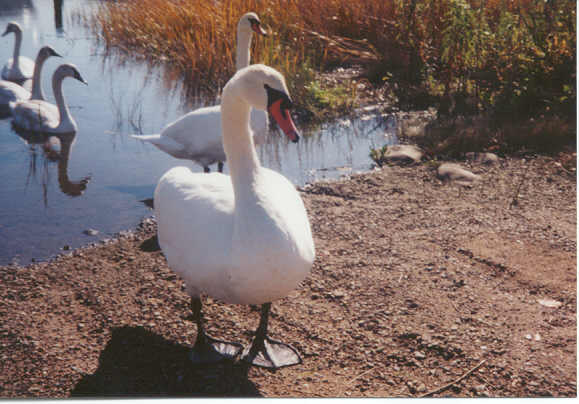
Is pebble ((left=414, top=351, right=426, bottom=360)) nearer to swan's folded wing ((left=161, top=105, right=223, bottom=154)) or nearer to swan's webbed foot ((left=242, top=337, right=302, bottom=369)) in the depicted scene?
swan's webbed foot ((left=242, top=337, right=302, bottom=369))

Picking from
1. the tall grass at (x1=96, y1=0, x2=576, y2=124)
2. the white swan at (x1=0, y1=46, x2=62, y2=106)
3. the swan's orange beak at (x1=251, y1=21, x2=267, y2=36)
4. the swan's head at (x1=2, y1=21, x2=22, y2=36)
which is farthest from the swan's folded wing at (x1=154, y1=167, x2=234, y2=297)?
the white swan at (x1=0, y1=46, x2=62, y2=106)

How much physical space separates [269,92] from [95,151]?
2.75 m

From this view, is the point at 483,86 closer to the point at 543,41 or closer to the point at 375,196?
the point at 543,41

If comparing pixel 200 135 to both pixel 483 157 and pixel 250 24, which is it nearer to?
pixel 250 24

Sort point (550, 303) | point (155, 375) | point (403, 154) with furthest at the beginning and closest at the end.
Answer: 1. point (403, 154)
2. point (550, 303)
3. point (155, 375)

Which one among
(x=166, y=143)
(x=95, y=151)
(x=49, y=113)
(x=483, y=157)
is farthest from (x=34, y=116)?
(x=483, y=157)

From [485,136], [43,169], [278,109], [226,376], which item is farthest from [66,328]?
[485,136]

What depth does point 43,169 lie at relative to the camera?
12.8 feet

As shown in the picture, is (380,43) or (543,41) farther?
(380,43)

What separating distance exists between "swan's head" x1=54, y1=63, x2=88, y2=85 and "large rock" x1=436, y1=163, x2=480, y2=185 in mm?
3393

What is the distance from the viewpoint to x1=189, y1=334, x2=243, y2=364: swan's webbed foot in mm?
2393

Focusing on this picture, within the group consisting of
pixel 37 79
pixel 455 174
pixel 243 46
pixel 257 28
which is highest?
pixel 257 28

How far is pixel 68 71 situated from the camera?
16.4ft

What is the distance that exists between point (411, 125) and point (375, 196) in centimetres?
111
